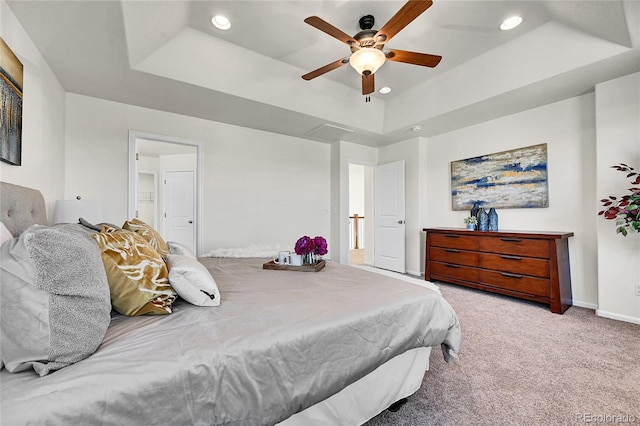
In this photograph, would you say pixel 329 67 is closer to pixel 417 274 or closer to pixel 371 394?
pixel 371 394

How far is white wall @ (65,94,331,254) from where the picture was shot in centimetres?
313

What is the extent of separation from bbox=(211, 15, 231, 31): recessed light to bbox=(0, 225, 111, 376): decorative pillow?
249 centimetres

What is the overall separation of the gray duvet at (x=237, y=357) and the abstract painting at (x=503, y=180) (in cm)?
283

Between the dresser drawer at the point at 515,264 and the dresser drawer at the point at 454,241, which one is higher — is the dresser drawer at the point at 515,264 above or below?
below

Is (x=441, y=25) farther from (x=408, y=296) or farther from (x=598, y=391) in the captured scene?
(x=598, y=391)

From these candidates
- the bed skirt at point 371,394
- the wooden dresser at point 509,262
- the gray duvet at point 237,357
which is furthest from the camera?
the wooden dresser at point 509,262

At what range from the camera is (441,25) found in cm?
262

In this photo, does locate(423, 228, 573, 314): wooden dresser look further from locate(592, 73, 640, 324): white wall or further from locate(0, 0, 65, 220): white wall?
locate(0, 0, 65, 220): white wall

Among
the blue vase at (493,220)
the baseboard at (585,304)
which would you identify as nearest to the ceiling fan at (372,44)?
the blue vase at (493,220)

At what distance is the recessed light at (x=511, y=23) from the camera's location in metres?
2.51

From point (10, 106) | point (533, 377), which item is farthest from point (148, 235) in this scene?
point (533, 377)

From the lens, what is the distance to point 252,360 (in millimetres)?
914

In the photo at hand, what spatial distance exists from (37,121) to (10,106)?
0.63m

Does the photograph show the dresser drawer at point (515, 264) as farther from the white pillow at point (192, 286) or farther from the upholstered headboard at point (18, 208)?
the upholstered headboard at point (18, 208)
